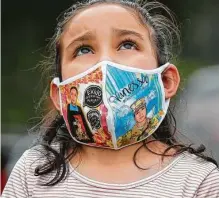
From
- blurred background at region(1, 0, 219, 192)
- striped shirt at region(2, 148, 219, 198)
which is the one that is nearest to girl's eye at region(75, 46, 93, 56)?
striped shirt at region(2, 148, 219, 198)

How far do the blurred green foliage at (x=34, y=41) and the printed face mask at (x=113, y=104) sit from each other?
1.42 metres

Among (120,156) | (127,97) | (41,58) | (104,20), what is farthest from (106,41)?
(41,58)

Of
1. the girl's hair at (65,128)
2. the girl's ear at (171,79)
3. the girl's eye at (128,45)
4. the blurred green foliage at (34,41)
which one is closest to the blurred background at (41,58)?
the blurred green foliage at (34,41)

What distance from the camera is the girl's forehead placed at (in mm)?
1980

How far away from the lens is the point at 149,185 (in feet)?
6.21

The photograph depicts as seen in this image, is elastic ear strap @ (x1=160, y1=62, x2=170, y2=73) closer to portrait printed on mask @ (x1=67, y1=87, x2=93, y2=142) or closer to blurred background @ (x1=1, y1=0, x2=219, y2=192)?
portrait printed on mask @ (x1=67, y1=87, x2=93, y2=142)

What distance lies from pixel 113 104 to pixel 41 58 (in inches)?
67.1

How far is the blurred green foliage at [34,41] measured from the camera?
3.56 meters

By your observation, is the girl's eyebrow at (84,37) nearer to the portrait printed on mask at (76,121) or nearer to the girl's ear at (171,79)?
the portrait printed on mask at (76,121)

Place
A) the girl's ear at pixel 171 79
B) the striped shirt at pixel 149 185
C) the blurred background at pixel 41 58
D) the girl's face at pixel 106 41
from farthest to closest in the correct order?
the blurred background at pixel 41 58 < the girl's ear at pixel 171 79 < the girl's face at pixel 106 41 < the striped shirt at pixel 149 185

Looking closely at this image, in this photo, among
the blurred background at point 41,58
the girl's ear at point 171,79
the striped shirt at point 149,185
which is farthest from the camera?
the blurred background at point 41,58

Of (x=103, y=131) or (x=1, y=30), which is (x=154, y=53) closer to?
(x=103, y=131)

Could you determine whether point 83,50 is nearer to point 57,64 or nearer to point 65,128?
point 57,64

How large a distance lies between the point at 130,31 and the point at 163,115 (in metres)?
0.26
